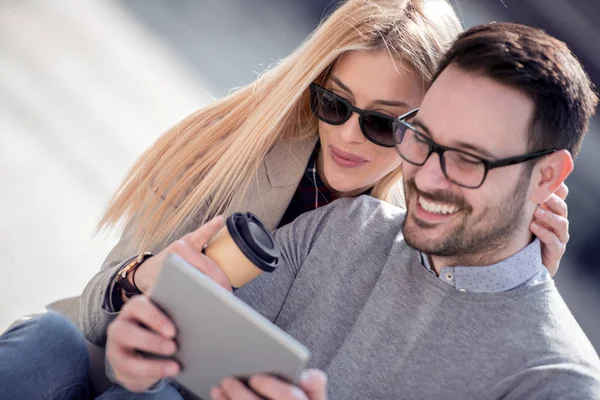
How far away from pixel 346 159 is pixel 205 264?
628mm

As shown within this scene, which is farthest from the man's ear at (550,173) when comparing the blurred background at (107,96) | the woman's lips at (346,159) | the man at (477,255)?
the blurred background at (107,96)

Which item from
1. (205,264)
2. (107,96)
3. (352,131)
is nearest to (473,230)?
(352,131)

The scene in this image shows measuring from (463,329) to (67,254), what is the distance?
1.47 m

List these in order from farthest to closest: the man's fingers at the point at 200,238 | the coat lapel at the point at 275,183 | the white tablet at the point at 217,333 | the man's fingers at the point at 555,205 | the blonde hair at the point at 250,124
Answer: the coat lapel at the point at 275,183 < the blonde hair at the point at 250,124 < the man's fingers at the point at 555,205 < the man's fingers at the point at 200,238 < the white tablet at the point at 217,333

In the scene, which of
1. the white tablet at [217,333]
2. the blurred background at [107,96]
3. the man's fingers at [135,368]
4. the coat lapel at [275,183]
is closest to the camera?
the white tablet at [217,333]

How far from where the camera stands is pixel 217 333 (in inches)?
35.6

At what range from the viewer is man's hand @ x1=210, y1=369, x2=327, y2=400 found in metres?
0.88

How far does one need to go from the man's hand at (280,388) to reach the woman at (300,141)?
1.63 ft

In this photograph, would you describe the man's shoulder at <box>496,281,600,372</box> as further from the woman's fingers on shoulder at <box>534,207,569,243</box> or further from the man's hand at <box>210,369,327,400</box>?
the man's hand at <box>210,369,327,400</box>

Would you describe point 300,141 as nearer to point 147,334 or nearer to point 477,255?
point 477,255

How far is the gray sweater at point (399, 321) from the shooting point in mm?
1154

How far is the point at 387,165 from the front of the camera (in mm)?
1649

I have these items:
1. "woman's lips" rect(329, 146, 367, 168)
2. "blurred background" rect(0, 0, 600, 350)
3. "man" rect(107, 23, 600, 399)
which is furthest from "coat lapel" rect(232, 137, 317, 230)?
"blurred background" rect(0, 0, 600, 350)

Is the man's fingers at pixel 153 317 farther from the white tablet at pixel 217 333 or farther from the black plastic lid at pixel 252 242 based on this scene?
the black plastic lid at pixel 252 242
